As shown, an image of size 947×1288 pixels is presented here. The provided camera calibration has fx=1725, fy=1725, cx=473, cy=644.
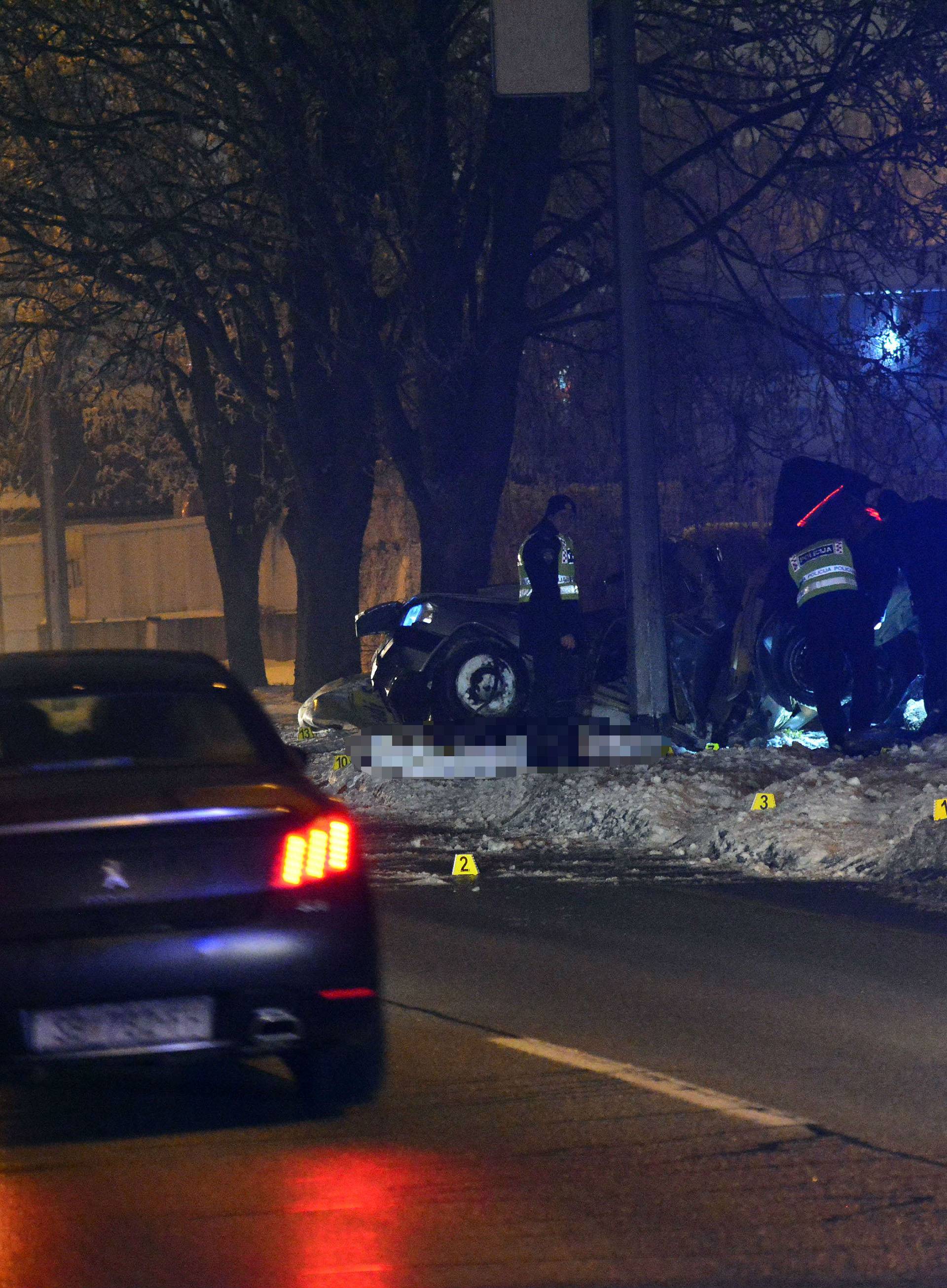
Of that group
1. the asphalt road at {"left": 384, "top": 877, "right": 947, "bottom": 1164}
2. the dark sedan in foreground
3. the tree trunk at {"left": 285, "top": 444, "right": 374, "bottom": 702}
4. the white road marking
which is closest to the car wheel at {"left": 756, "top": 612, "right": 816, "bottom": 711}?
the asphalt road at {"left": 384, "top": 877, "right": 947, "bottom": 1164}

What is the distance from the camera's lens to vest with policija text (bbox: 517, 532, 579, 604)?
47.0ft

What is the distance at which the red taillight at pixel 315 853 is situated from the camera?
5.22 meters

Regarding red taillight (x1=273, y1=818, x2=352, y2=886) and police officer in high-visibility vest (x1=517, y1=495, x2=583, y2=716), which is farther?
police officer in high-visibility vest (x1=517, y1=495, x2=583, y2=716)

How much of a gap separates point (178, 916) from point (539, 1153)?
1.28 m

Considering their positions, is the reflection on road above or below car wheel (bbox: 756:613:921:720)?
below

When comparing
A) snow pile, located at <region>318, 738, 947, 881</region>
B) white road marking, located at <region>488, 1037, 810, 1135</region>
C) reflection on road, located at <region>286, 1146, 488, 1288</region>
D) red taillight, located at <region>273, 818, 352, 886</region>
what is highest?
red taillight, located at <region>273, 818, 352, 886</region>

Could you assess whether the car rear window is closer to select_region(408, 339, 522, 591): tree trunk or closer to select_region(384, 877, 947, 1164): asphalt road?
select_region(384, 877, 947, 1164): asphalt road

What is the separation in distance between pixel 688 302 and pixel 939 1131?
45.5 feet

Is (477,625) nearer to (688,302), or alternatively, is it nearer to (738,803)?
(738,803)

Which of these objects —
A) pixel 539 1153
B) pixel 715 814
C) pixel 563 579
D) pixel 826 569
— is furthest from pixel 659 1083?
pixel 563 579

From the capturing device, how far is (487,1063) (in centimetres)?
614

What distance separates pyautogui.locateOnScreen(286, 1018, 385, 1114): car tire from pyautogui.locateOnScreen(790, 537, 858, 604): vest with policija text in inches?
317

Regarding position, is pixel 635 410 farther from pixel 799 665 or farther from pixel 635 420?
pixel 799 665

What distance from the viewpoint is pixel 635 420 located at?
44.5ft
